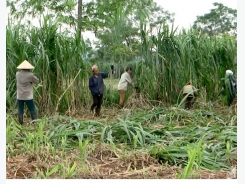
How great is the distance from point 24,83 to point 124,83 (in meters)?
2.14

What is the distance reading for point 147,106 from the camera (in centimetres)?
610

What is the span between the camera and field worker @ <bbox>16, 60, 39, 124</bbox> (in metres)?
4.77

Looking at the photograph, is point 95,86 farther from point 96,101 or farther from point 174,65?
point 174,65

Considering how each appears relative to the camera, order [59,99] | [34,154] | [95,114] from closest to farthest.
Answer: [34,154] < [59,99] < [95,114]

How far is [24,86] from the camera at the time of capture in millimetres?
4785

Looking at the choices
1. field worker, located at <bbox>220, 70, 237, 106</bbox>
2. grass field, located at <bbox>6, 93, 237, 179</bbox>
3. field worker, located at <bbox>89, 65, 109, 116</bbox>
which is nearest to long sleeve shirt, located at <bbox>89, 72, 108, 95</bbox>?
field worker, located at <bbox>89, 65, 109, 116</bbox>

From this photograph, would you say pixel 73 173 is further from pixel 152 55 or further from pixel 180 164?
pixel 152 55

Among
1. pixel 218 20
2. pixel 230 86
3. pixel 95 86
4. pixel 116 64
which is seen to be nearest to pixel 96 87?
pixel 95 86

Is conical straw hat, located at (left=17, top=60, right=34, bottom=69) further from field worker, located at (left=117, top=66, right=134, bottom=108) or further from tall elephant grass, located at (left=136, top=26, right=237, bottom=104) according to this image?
tall elephant grass, located at (left=136, top=26, right=237, bottom=104)

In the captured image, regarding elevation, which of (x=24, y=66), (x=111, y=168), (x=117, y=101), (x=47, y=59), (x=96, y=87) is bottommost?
(x=111, y=168)

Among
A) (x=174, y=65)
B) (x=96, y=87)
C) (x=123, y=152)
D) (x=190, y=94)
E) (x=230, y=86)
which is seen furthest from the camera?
(x=174, y=65)

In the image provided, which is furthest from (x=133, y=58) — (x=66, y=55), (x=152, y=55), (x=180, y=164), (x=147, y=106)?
(x=180, y=164)

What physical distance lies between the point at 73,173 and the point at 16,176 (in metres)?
0.47

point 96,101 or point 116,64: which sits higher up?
point 116,64
